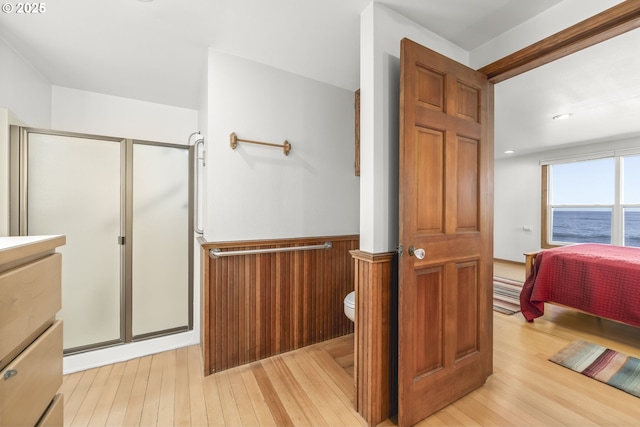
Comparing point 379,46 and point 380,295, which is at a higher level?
point 379,46

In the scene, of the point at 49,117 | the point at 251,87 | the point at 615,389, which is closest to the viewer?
the point at 615,389

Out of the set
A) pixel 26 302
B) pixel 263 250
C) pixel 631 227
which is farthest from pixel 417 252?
pixel 631 227

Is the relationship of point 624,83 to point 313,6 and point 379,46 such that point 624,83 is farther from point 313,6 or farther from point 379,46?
point 313,6

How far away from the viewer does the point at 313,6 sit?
147cm

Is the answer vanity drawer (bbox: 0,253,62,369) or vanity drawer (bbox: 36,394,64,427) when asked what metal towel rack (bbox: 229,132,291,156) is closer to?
vanity drawer (bbox: 0,253,62,369)

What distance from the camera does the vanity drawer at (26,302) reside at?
634 millimetres

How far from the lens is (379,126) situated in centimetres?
145

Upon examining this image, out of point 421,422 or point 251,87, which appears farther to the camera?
point 251,87

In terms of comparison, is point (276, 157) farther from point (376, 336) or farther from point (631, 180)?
point (631, 180)

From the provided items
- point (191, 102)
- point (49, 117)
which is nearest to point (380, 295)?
point (191, 102)

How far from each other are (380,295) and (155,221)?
2097 mm

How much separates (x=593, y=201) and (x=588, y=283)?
131 inches

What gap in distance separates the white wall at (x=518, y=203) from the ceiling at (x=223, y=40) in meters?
3.01

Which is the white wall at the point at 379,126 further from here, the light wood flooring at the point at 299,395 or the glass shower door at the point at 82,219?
the glass shower door at the point at 82,219
